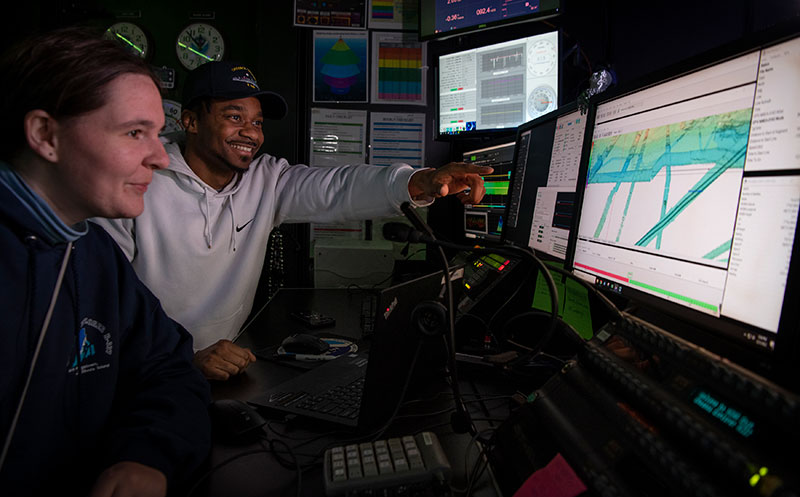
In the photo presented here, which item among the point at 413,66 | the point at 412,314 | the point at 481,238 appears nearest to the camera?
the point at 412,314

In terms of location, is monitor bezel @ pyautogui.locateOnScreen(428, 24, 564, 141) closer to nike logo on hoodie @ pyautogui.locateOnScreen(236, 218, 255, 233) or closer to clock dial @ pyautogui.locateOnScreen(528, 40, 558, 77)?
clock dial @ pyautogui.locateOnScreen(528, 40, 558, 77)

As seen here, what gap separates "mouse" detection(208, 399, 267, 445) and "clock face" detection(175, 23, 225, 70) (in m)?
2.80

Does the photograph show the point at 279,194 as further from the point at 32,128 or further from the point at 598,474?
the point at 598,474

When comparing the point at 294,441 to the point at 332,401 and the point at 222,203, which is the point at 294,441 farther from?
the point at 222,203

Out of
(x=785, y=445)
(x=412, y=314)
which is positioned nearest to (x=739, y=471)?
(x=785, y=445)

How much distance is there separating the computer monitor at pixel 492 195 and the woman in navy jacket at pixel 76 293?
1012 millimetres

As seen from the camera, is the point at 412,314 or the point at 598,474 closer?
the point at 598,474

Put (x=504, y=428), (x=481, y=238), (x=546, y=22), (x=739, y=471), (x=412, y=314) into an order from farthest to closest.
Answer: (x=546, y=22) → (x=481, y=238) → (x=412, y=314) → (x=504, y=428) → (x=739, y=471)

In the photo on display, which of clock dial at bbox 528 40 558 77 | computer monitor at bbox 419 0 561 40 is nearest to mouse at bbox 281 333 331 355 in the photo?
clock dial at bbox 528 40 558 77

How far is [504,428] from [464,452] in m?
0.09

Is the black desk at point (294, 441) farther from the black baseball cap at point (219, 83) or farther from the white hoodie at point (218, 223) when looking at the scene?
the black baseball cap at point (219, 83)

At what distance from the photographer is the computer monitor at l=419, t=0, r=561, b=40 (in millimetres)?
1829

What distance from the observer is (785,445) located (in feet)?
1.14

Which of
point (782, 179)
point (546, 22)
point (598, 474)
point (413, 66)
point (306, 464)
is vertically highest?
point (546, 22)
